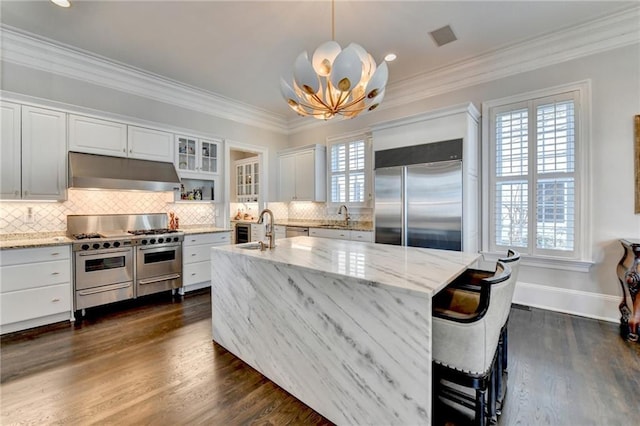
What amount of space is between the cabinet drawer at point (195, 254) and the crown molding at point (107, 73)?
2.41 m

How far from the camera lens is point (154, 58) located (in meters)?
3.85

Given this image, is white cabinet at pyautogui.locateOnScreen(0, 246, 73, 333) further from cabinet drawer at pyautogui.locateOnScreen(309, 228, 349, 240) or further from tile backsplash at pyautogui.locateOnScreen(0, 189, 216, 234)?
cabinet drawer at pyautogui.locateOnScreen(309, 228, 349, 240)

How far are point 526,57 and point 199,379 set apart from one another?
4.96m

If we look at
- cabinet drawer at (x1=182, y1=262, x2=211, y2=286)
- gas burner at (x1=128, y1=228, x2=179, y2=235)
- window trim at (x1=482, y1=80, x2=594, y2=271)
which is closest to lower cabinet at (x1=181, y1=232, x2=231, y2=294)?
cabinet drawer at (x1=182, y1=262, x2=211, y2=286)

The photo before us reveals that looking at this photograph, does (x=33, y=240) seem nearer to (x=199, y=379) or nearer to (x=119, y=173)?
(x=119, y=173)

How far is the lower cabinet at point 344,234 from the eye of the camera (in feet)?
15.1

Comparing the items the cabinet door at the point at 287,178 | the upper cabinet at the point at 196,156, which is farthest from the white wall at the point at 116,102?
the cabinet door at the point at 287,178

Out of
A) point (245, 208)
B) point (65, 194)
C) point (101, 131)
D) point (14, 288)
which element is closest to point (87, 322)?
point (14, 288)

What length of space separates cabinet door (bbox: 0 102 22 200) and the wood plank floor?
157cm

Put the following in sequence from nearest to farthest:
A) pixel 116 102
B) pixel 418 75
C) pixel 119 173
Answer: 1. pixel 119 173
2. pixel 116 102
3. pixel 418 75

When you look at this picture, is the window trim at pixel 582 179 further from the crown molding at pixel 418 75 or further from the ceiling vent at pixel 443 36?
the ceiling vent at pixel 443 36

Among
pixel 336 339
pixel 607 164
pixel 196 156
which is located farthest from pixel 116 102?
pixel 607 164

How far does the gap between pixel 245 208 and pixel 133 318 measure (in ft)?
13.8

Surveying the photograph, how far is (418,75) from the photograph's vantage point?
14.3ft
